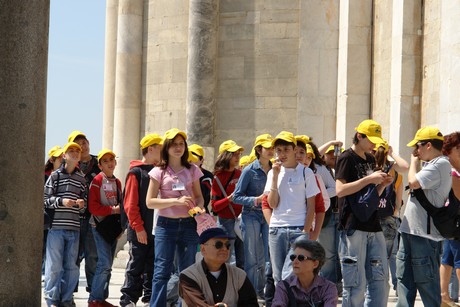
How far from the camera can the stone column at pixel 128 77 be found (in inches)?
795

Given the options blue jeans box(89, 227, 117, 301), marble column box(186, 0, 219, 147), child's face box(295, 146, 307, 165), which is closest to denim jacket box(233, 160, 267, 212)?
child's face box(295, 146, 307, 165)

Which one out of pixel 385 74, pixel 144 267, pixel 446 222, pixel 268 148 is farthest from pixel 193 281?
pixel 385 74

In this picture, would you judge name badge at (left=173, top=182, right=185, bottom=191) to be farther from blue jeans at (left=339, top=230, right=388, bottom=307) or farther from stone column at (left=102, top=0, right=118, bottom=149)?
stone column at (left=102, top=0, right=118, bottom=149)

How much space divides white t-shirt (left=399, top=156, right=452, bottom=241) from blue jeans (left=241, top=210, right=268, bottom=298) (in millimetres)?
2871

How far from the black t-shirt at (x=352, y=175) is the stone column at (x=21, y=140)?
328cm

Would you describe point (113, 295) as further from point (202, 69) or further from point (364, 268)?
point (202, 69)

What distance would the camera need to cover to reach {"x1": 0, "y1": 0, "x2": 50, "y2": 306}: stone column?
698 cm

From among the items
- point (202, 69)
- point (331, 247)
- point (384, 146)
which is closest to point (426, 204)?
point (384, 146)

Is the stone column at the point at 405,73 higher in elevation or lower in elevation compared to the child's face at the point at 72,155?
higher

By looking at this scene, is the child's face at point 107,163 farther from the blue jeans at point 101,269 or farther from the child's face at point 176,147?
the child's face at point 176,147

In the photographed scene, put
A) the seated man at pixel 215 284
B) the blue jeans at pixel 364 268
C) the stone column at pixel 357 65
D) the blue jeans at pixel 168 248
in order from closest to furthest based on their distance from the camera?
the seated man at pixel 215 284, the blue jeans at pixel 364 268, the blue jeans at pixel 168 248, the stone column at pixel 357 65

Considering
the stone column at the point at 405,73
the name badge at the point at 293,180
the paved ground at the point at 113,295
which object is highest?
the stone column at the point at 405,73

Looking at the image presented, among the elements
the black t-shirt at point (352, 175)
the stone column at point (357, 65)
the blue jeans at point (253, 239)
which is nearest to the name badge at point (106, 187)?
the blue jeans at point (253, 239)

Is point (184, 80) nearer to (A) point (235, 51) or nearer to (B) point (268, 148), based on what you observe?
(A) point (235, 51)
